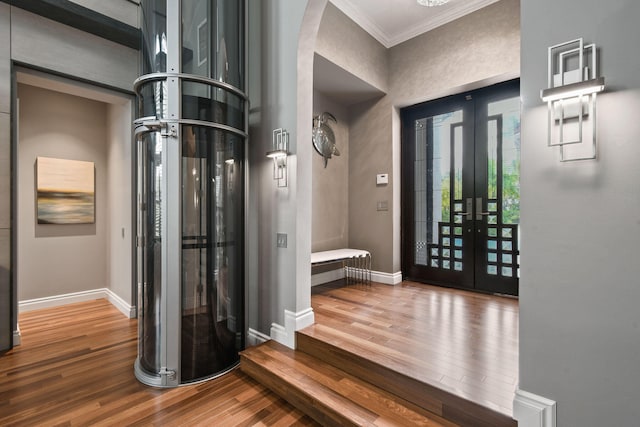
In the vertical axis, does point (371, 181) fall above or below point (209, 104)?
below

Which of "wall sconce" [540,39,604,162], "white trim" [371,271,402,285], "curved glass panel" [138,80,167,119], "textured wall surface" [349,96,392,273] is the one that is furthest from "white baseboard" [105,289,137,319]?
"wall sconce" [540,39,604,162]

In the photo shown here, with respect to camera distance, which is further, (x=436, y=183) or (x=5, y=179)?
(x=436, y=183)

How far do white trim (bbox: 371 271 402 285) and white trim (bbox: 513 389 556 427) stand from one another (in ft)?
9.37

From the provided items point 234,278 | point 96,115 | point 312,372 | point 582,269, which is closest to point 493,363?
point 582,269

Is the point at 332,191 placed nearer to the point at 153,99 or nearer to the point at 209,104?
the point at 209,104

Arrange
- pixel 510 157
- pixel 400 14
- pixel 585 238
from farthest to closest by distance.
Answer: pixel 400 14, pixel 510 157, pixel 585 238

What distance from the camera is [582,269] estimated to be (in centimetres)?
130

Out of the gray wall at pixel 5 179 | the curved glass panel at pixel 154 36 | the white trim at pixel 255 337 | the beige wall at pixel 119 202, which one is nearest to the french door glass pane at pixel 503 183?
the white trim at pixel 255 337

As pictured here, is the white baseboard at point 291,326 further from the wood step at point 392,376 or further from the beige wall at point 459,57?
the beige wall at point 459,57

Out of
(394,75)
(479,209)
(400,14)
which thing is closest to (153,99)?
(400,14)

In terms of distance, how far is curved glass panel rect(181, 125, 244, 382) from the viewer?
90.4 inches

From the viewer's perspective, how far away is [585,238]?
51.0 inches

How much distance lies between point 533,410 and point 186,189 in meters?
2.49

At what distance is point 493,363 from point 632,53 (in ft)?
6.10
